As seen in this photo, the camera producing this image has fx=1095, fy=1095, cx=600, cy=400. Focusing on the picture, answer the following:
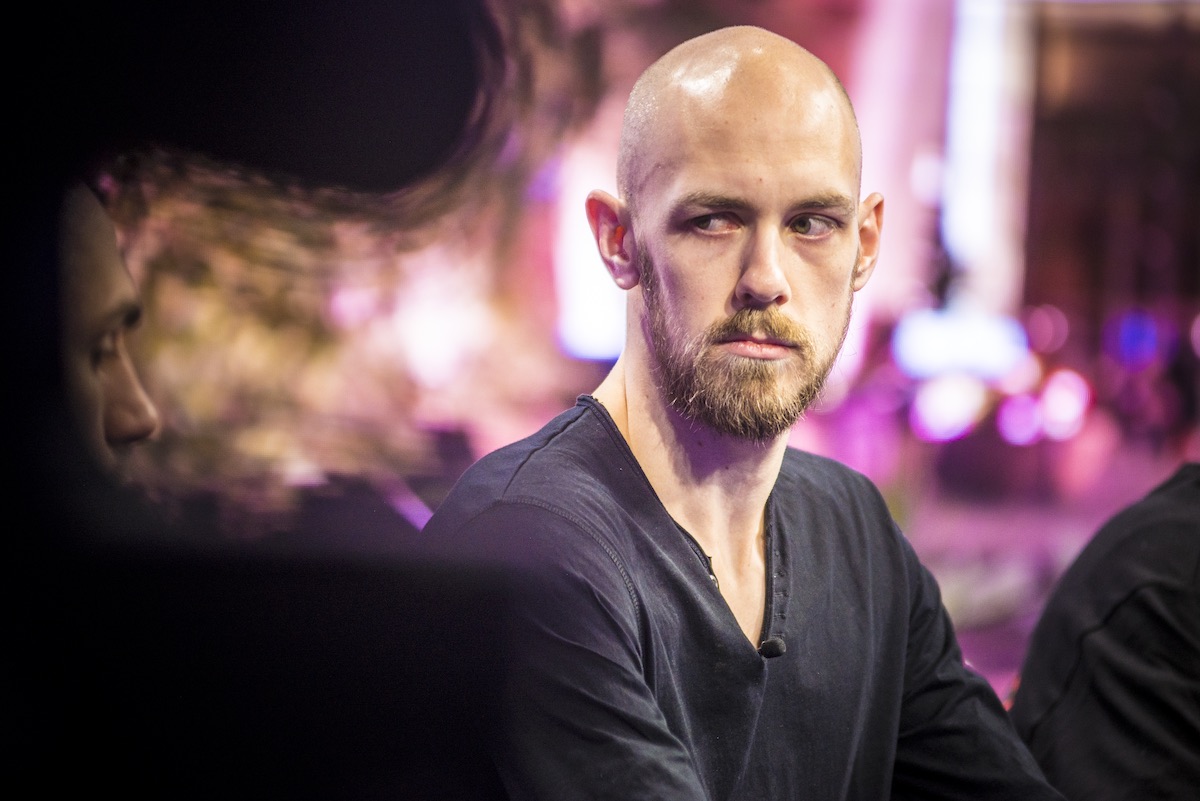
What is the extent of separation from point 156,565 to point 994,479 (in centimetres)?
383

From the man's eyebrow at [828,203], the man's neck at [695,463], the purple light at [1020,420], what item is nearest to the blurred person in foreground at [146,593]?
the man's neck at [695,463]

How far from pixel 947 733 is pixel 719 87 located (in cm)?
74

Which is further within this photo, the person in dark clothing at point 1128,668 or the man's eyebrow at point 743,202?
the person in dark clothing at point 1128,668

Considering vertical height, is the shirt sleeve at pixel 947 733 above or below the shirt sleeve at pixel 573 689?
below

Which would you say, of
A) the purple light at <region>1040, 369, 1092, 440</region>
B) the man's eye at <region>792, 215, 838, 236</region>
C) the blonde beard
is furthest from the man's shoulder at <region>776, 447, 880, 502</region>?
the purple light at <region>1040, 369, 1092, 440</region>

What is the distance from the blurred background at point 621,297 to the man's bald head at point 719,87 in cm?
37

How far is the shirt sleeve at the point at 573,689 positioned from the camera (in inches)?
34.0

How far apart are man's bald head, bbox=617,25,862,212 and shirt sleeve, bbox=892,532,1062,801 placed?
550 mm

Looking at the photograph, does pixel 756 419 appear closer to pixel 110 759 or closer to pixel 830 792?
pixel 830 792

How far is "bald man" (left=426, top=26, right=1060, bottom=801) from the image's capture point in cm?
90

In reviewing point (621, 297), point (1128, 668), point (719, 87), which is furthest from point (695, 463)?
point (621, 297)

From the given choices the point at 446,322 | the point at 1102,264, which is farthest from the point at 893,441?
the point at 446,322

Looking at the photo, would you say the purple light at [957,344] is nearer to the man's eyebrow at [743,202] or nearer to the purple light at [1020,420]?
the purple light at [1020,420]

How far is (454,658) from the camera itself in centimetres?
98
